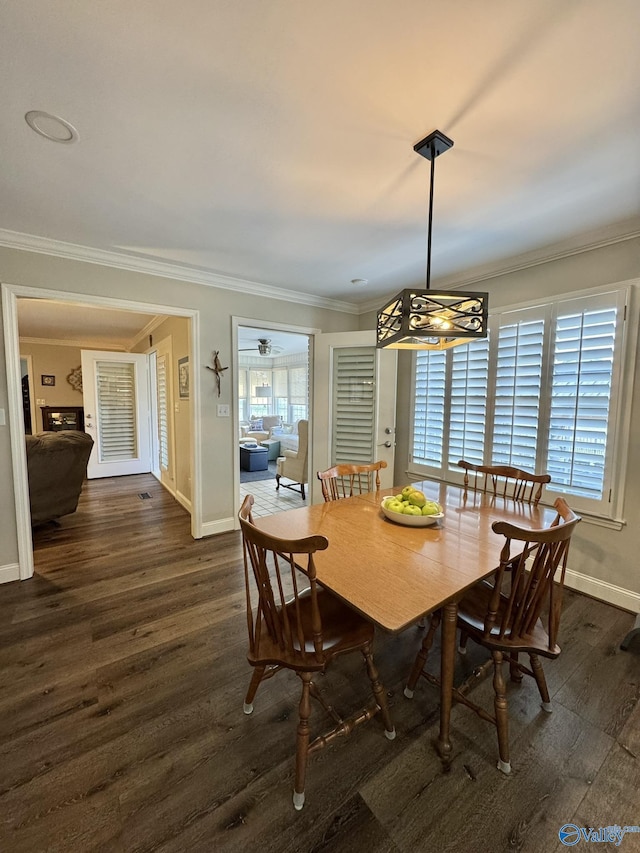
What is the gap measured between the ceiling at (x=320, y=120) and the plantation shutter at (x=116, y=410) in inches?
139

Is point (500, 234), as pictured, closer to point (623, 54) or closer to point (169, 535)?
point (623, 54)

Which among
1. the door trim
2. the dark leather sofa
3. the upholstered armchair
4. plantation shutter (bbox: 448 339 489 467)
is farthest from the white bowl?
the dark leather sofa

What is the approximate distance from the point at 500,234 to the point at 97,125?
2403mm

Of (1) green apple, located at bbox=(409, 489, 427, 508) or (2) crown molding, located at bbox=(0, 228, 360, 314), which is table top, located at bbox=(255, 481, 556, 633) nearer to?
(1) green apple, located at bbox=(409, 489, 427, 508)

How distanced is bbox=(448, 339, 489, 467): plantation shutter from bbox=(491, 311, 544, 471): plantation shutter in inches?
4.8

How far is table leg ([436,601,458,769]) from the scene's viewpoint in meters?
1.31

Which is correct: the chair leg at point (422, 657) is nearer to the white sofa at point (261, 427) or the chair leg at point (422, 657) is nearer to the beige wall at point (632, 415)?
the beige wall at point (632, 415)

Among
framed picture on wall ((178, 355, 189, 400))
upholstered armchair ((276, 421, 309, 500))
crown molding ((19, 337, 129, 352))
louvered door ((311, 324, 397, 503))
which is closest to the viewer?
louvered door ((311, 324, 397, 503))

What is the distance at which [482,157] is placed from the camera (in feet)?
5.40

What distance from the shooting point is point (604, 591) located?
7.92 ft

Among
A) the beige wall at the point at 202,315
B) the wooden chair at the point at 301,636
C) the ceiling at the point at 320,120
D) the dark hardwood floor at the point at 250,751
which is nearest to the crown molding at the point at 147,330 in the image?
the beige wall at the point at 202,315

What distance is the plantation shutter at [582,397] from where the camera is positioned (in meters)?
2.32

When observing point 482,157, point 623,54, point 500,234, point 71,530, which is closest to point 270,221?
point 482,157

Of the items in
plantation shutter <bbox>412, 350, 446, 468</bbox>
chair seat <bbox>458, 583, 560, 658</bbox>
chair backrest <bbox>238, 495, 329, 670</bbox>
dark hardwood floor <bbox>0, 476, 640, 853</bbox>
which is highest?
plantation shutter <bbox>412, 350, 446, 468</bbox>
